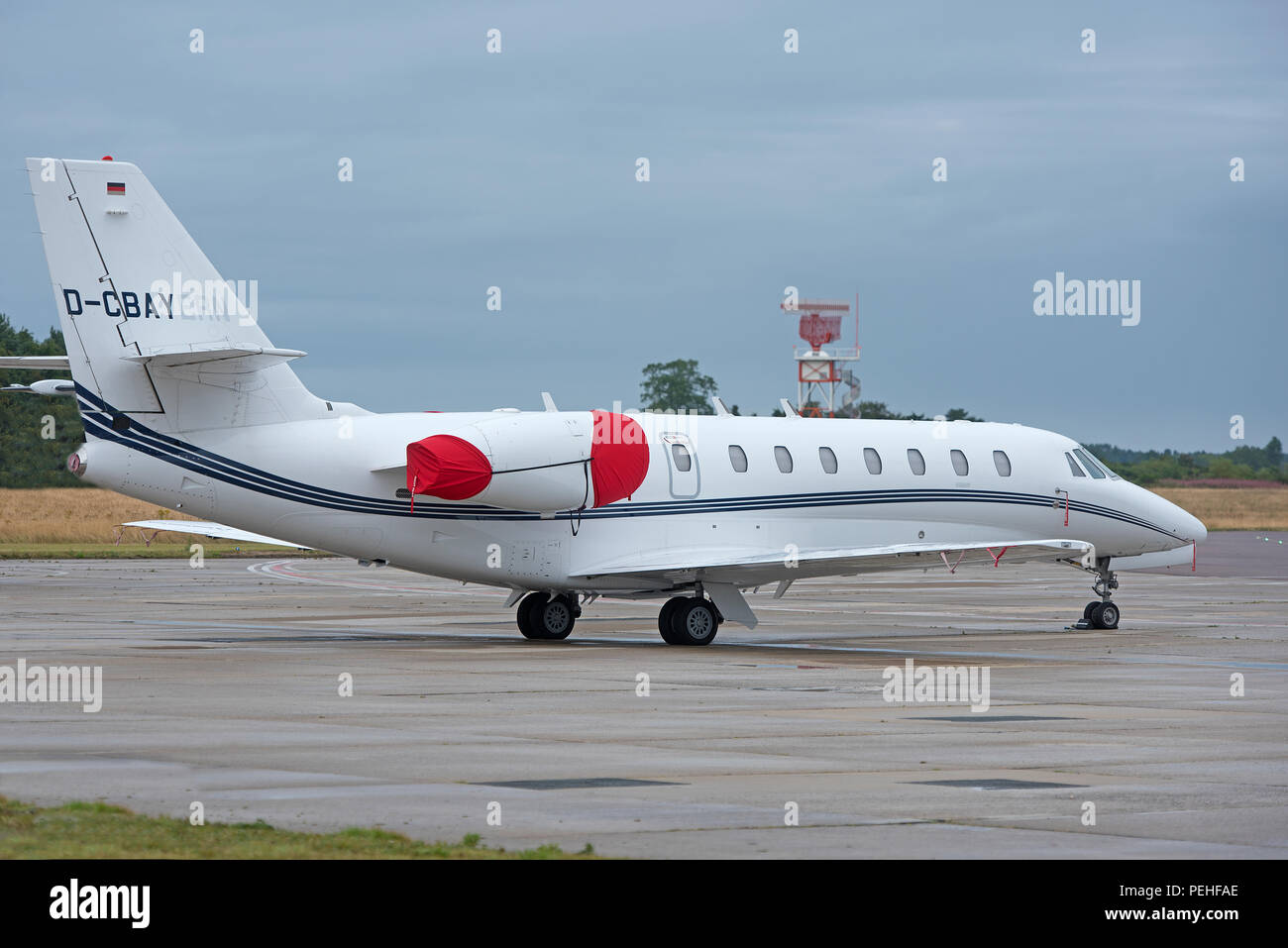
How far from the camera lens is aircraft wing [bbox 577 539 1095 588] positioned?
87.7ft

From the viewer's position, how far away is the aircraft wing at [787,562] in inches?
1052

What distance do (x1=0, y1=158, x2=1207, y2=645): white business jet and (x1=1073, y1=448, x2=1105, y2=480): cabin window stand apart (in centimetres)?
97

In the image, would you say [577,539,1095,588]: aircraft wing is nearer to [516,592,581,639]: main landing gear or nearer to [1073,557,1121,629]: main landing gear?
[516,592,581,639]: main landing gear

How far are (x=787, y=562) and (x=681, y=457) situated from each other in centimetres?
279

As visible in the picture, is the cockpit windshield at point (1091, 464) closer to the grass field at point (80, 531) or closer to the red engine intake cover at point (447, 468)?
the red engine intake cover at point (447, 468)

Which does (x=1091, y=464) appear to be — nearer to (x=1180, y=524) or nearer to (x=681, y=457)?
(x=1180, y=524)

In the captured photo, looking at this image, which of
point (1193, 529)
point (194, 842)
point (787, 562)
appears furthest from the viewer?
point (1193, 529)

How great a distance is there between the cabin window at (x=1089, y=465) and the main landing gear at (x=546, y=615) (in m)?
10.7

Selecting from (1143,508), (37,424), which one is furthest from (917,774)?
(37,424)

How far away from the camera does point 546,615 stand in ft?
93.1

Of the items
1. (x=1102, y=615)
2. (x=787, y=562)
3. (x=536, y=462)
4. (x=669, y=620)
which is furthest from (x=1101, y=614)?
(x=536, y=462)

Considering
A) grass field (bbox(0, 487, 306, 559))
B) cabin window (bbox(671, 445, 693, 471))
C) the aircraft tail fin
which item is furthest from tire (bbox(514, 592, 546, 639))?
grass field (bbox(0, 487, 306, 559))

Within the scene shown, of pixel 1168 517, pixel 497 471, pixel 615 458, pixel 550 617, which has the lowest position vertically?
pixel 550 617
